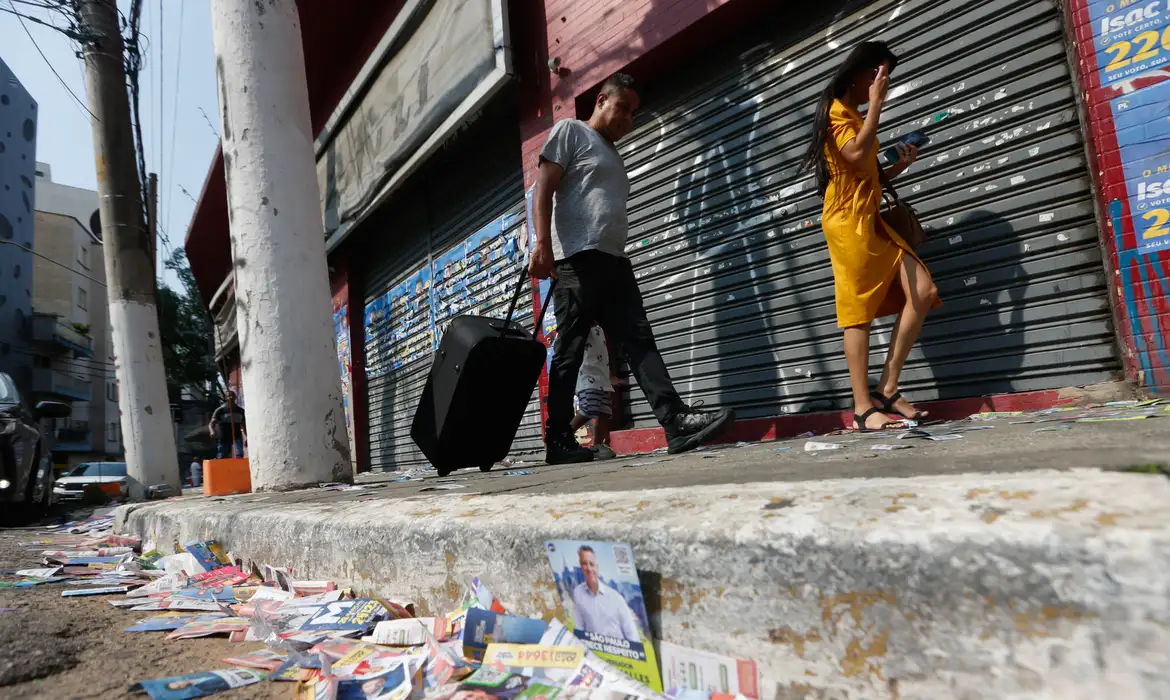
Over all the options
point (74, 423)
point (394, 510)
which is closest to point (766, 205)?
point (394, 510)

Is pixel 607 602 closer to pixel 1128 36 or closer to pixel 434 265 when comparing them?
pixel 1128 36

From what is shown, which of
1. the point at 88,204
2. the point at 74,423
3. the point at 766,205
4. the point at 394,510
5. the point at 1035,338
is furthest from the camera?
the point at 88,204

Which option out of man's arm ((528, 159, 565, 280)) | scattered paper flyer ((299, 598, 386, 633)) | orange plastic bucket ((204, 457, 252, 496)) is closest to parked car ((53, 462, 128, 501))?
orange plastic bucket ((204, 457, 252, 496))

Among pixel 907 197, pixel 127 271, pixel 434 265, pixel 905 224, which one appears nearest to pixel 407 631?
pixel 905 224

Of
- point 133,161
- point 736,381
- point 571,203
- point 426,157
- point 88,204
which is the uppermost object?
point 88,204

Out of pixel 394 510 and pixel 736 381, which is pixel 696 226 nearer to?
pixel 736 381

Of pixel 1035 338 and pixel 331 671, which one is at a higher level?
pixel 1035 338

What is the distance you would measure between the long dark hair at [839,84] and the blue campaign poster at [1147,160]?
0.92 meters

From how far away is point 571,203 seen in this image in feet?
10.2

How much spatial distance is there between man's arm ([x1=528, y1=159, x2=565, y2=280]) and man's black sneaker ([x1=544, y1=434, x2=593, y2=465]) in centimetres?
82

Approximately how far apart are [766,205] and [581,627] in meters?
3.22

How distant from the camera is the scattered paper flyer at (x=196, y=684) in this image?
1126mm

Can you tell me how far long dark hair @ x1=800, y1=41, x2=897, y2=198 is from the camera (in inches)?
108

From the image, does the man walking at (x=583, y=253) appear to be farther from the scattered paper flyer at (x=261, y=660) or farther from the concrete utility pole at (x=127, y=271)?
the concrete utility pole at (x=127, y=271)
